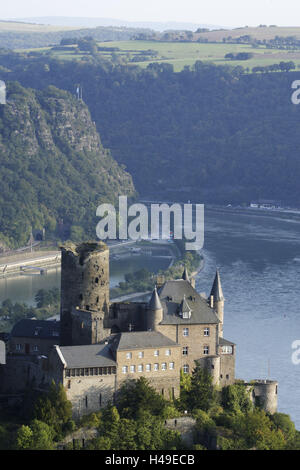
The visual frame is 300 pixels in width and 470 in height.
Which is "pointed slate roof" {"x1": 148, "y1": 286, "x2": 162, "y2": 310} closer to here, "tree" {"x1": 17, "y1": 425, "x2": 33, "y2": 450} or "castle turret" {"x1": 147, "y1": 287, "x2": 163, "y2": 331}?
"castle turret" {"x1": 147, "y1": 287, "x2": 163, "y2": 331}

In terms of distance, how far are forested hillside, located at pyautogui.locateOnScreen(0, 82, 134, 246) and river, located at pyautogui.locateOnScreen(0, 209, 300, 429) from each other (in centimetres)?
1608

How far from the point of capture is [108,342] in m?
66.6

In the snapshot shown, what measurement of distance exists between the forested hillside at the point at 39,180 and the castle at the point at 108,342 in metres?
88.2

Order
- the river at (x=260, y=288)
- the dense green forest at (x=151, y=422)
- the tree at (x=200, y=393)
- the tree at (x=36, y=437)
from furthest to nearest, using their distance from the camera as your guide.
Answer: the river at (x=260, y=288) → the tree at (x=200, y=393) → the dense green forest at (x=151, y=422) → the tree at (x=36, y=437)

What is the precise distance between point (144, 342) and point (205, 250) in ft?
295

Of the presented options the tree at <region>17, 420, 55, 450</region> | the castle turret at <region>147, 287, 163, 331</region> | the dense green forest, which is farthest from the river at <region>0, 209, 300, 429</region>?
the tree at <region>17, 420, 55, 450</region>

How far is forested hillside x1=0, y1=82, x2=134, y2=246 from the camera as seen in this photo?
168875 millimetres

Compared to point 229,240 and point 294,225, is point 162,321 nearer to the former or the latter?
point 229,240

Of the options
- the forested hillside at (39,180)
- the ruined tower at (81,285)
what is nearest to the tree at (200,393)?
the ruined tower at (81,285)

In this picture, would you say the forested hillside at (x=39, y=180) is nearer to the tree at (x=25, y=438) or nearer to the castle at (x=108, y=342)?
the castle at (x=108, y=342)

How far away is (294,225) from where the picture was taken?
186750mm

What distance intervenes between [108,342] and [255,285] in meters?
64.0

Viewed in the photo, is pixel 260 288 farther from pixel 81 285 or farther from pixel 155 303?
pixel 155 303

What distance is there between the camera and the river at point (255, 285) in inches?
3625
